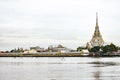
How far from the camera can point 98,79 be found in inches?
1193

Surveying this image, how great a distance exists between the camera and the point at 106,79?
30016mm

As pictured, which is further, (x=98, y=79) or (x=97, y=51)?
(x=97, y=51)

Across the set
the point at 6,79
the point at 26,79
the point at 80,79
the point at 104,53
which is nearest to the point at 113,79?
the point at 80,79

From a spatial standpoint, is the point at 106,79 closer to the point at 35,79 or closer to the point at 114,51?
the point at 35,79

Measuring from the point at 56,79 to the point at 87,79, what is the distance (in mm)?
2595

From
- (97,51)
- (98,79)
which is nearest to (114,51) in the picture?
(97,51)

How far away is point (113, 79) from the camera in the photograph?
29812 mm

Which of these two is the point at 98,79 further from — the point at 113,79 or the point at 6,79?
the point at 6,79

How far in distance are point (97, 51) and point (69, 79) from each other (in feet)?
493

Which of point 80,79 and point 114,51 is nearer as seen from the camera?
point 80,79

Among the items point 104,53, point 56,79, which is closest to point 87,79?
point 56,79

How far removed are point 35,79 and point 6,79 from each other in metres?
2.70

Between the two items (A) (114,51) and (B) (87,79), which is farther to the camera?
(A) (114,51)

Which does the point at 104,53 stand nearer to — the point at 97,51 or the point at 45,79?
the point at 97,51
